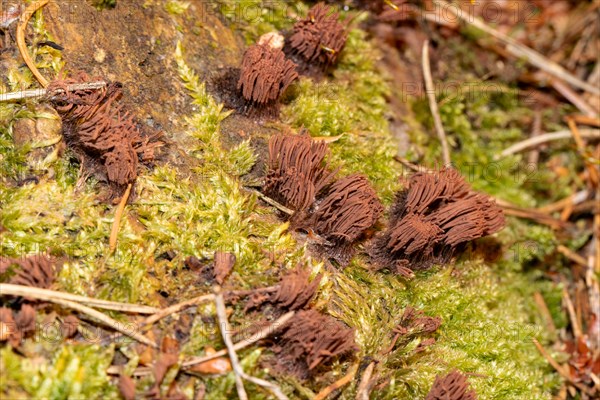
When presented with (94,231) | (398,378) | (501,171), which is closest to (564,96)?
(501,171)

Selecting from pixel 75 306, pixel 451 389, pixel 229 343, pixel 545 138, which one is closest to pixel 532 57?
pixel 545 138

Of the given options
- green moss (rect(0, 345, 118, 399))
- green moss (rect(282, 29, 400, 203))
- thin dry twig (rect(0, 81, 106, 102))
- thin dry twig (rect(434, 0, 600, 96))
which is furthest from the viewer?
thin dry twig (rect(434, 0, 600, 96))

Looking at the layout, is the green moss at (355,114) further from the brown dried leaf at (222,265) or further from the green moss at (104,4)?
the green moss at (104,4)

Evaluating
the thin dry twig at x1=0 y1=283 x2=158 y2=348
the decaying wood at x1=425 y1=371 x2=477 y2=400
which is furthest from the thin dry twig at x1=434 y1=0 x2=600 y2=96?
the thin dry twig at x1=0 y1=283 x2=158 y2=348

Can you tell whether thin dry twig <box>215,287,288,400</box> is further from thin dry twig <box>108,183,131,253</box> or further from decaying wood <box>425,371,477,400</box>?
decaying wood <box>425,371,477,400</box>

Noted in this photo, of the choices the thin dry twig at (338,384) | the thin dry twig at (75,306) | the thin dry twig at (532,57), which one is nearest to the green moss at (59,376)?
the thin dry twig at (75,306)
